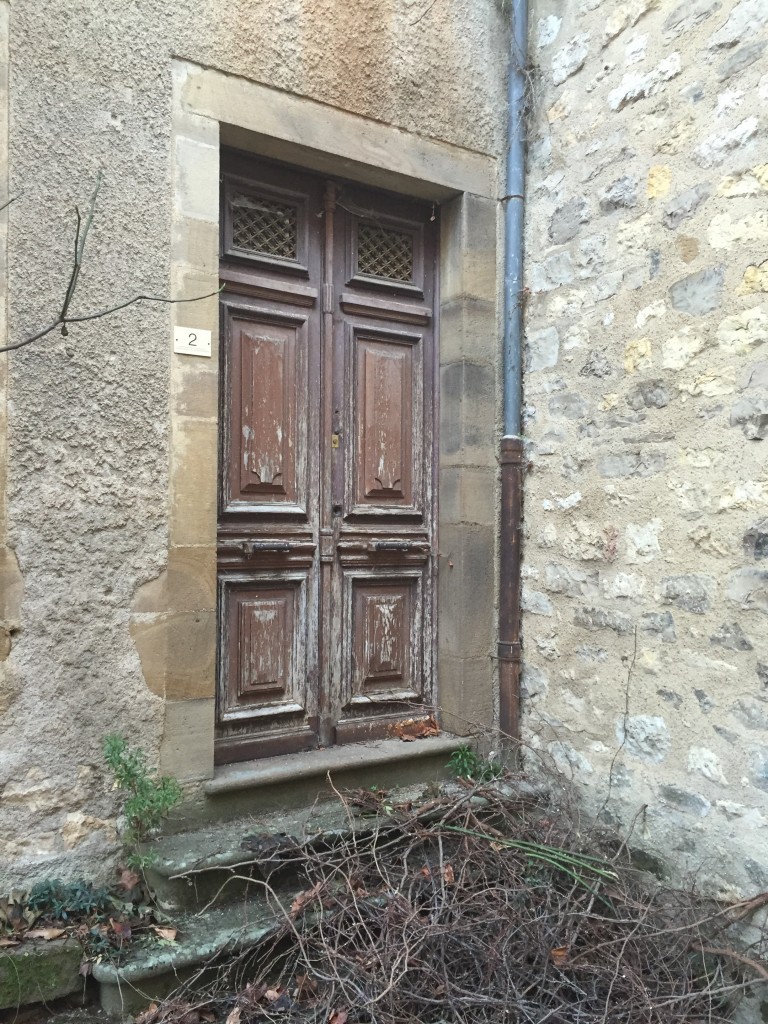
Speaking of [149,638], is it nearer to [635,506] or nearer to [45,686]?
[45,686]

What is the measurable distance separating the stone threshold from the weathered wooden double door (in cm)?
7

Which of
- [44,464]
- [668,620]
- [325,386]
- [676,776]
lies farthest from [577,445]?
[44,464]

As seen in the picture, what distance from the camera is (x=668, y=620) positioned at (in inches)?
110

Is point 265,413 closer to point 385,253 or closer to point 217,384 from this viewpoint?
point 217,384

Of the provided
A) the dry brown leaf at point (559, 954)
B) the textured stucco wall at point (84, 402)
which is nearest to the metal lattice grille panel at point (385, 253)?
the textured stucco wall at point (84, 402)

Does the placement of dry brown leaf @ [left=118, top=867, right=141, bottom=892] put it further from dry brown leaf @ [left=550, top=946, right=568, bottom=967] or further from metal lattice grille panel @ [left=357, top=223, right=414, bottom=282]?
metal lattice grille panel @ [left=357, top=223, right=414, bottom=282]

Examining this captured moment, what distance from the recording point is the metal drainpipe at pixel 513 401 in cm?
343

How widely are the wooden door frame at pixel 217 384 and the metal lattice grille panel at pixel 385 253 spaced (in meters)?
0.17

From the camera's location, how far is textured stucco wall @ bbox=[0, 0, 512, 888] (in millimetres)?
2510

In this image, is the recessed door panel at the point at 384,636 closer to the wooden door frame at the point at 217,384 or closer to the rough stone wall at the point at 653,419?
the wooden door frame at the point at 217,384

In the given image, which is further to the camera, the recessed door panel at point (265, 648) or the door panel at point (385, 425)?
the door panel at point (385, 425)

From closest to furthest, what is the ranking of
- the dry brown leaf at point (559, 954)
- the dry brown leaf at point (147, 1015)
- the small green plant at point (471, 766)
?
the dry brown leaf at point (147, 1015)
the dry brown leaf at point (559, 954)
the small green plant at point (471, 766)

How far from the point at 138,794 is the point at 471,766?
1.45m

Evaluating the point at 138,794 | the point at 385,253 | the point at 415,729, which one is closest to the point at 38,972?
the point at 138,794
